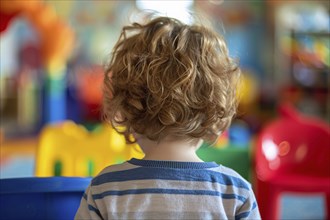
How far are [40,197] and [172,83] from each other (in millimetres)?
319

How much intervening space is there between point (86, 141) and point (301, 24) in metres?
2.90

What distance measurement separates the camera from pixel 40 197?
2.99 feet

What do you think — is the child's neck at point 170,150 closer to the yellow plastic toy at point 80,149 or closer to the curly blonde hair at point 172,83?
the curly blonde hair at point 172,83

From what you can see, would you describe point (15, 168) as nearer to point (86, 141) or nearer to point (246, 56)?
point (86, 141)

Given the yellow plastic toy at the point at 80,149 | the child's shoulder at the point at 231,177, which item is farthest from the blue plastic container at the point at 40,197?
the yellow plastic toy at the point at 80,149

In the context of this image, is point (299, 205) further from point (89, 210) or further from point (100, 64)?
point (100, 64)

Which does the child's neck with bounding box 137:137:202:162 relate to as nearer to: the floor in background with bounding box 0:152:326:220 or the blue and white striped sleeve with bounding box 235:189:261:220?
the blue and white striped sleeve with bounding box 235:189:261:220

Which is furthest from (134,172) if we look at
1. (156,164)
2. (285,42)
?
(285,42)

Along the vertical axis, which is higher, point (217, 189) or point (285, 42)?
point (285, 42)

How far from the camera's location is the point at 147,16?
3.14 ft

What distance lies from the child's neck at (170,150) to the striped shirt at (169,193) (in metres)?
0.01

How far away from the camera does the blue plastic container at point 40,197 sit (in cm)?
89

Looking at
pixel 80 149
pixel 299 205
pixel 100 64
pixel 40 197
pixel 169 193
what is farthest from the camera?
pixel 100 64

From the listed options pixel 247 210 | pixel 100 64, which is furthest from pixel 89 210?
pixel 100 64
